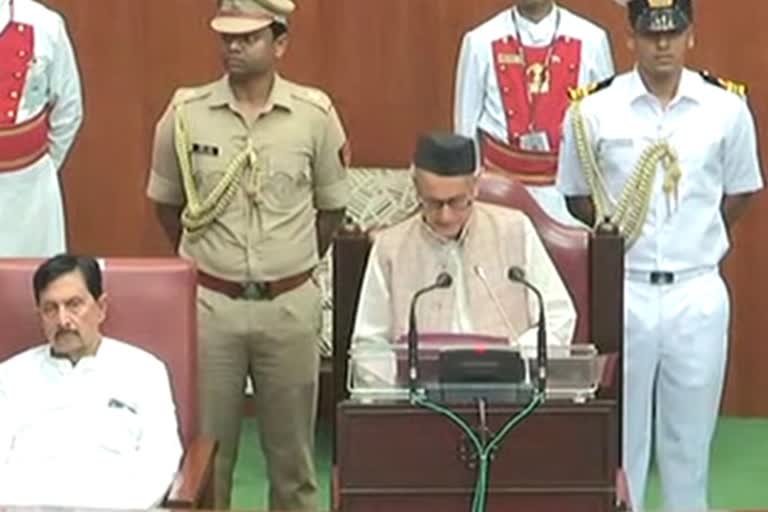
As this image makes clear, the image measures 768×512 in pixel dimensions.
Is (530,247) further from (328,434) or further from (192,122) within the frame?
(328,434)

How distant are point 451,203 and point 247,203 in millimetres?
908

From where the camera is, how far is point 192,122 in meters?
4.90

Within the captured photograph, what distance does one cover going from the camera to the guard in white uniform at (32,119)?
215 inches

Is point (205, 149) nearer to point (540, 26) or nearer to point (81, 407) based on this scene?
point (81, 407)

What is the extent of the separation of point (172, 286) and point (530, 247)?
860 millimetres

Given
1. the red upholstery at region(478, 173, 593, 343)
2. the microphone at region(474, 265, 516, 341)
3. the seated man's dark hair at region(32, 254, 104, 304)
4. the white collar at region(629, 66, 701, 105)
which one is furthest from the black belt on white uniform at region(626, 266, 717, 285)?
the seated man's dark hair at region(32, 254, 104, 304)

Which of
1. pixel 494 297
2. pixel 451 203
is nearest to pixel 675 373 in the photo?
pixel 494 297

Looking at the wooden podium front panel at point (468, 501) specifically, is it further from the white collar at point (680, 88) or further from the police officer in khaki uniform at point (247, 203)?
the white collar at point (680, 88)

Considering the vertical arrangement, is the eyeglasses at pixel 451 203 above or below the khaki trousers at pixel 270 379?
above

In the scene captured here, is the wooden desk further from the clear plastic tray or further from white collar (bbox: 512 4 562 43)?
white collar (bbox: 512 4 562 43)

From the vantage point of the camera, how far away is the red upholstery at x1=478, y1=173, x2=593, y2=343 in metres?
4.54

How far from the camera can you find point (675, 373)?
192 inches

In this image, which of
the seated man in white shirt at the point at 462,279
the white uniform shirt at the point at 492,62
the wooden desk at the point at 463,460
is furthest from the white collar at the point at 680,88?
the wooden desk at the point at 463,460

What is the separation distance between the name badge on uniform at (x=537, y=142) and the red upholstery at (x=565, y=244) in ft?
4.54
